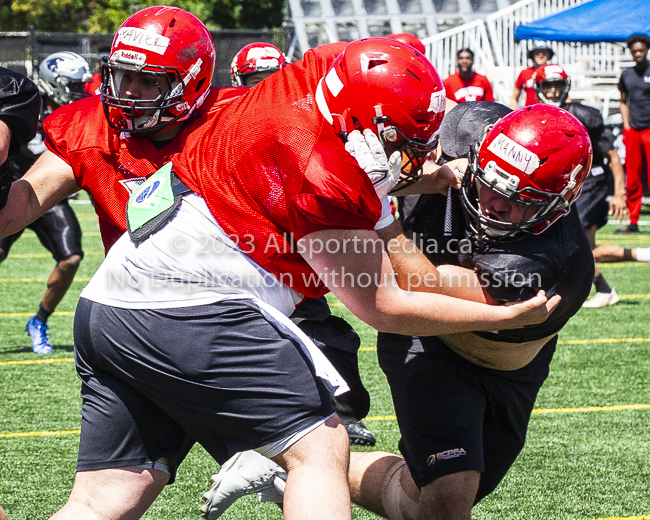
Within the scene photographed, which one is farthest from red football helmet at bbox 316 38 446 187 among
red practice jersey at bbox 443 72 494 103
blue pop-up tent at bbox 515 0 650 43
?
blue pop-up tent at bbox 515 0 650 43

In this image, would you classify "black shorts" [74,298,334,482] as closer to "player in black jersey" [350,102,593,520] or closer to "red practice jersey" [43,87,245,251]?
"player in black jersey" [350,102,593,520]

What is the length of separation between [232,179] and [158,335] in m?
0.45

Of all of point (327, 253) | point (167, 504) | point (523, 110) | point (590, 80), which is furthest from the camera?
point (590, 80)

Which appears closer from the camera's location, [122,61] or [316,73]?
[316,73]

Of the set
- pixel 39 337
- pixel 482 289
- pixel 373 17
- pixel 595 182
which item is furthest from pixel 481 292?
pixel 373 17

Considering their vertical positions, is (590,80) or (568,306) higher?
(568,306)

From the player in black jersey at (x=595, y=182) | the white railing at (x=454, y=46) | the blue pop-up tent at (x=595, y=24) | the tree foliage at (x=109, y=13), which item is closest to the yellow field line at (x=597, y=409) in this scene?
the player in black jersey at (x=595, y=182)

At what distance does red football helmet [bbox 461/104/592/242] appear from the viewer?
2.65 meters

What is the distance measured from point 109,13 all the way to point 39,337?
2968 centimetres

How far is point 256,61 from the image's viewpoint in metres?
6.62

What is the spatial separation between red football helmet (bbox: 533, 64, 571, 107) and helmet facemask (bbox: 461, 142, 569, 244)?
533 cm

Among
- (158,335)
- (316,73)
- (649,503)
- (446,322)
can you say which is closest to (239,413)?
(158,335)

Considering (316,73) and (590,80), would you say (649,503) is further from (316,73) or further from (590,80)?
(590,80)

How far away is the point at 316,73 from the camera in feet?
8.31
